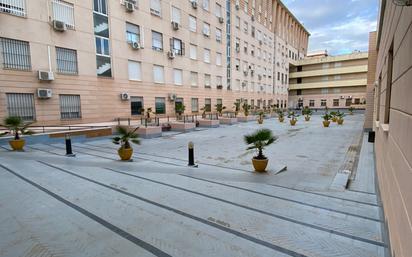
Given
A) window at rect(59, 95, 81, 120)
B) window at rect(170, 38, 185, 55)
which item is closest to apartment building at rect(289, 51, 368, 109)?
window at rect(170, 38, 185, 55)

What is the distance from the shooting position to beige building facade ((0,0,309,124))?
12.4 meters

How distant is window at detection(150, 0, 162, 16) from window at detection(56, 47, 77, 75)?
26.0 feet

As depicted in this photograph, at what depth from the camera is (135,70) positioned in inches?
719

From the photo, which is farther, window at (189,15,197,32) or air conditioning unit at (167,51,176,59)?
window at (189,15,197,32)

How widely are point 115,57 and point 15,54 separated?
19.3ft

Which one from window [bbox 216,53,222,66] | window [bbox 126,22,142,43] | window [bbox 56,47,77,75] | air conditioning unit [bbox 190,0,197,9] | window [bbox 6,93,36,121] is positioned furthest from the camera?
window [bbox 216,53,222,66]

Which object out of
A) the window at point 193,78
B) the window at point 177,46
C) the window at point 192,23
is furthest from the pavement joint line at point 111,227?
the window at point 192,23

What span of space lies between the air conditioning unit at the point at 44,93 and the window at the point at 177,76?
10640mm

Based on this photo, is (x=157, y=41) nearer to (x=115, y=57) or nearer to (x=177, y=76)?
(x=177, y=76)

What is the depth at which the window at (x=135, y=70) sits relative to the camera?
17922 mm

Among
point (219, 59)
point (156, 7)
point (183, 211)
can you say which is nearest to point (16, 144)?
point (183, 211)

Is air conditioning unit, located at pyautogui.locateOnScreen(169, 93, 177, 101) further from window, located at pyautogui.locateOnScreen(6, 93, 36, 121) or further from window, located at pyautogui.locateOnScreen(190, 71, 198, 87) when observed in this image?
window, located at pyautogui.locateOnScreen(6, 93, 36, 121)

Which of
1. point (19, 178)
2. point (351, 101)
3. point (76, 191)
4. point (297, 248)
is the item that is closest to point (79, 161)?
point (19, 178)

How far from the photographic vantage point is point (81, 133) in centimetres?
1260
